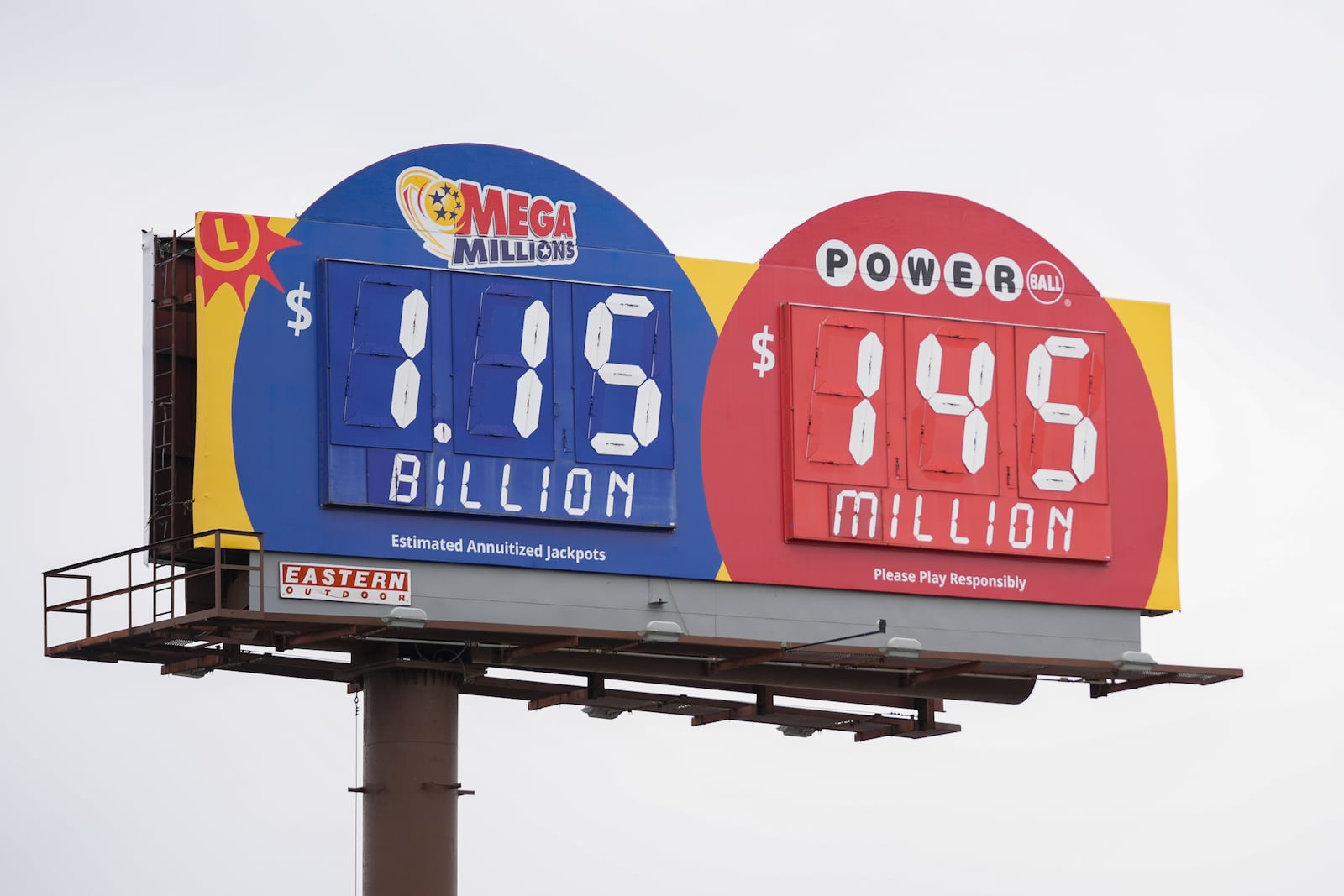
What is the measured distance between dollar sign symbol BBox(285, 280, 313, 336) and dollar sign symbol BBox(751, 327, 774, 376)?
20.5 feet

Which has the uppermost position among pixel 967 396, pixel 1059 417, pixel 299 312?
pixel 299 312

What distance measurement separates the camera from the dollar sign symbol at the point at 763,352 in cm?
4291

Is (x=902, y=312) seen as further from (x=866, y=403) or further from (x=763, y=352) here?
(x=763, y=352)

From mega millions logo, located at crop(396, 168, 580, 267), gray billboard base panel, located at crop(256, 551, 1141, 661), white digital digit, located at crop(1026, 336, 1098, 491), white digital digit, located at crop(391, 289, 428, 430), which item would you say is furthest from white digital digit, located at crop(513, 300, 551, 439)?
white digital digit, located at crop(1026, 336, 1098, 491)

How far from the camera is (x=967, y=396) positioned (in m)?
44.0

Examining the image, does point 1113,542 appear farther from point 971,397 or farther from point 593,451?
point 593,451

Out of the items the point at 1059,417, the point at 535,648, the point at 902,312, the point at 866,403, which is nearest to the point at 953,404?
the point at 866,403

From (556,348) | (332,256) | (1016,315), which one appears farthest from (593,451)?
(1016,315)

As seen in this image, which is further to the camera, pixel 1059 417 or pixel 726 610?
pixel 1059 417

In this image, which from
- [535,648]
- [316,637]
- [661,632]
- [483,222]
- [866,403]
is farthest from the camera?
[866,403]

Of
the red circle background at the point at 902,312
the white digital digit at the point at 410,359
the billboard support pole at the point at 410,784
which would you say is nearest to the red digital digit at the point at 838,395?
the red circle background at the point at 902,312

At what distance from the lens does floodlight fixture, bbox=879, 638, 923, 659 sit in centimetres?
4181

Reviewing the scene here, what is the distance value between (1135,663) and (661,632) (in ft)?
23.1

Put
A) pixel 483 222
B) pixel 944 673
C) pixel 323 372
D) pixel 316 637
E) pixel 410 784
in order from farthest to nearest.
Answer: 1. pixel 944 673
2. pixel 483 222
3. pixel 410 784
4. pixel 323 372
5. pixel 316 637
